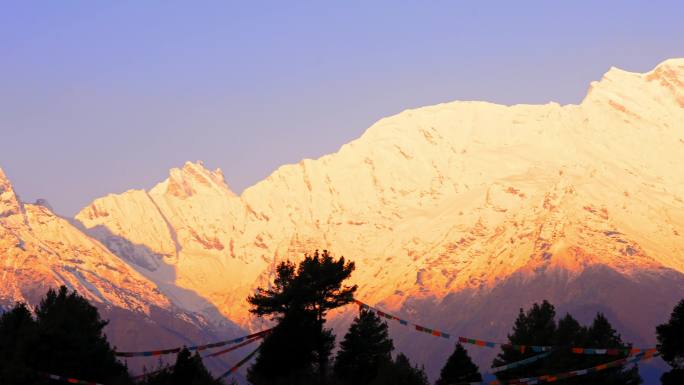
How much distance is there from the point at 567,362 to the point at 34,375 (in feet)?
125

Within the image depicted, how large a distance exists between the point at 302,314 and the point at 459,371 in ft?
44.4

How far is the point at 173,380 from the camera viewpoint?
102188 millimetres

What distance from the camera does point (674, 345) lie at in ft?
280

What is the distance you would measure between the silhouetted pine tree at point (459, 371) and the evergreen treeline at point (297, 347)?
0.08m

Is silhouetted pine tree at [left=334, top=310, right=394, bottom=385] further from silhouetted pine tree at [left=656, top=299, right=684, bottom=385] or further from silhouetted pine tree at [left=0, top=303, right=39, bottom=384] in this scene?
silhouetted pine tree at [left=656, top=299, right=684, bottom=385]

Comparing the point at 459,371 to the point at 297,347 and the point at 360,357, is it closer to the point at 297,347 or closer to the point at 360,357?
the point at 360,357

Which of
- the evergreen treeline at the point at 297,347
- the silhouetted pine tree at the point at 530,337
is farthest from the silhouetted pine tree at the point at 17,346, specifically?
the silhouetted pine tree at the point at 530,337

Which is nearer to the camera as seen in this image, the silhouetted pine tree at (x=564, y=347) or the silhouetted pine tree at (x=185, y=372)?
the silhouetted pine tree at (x=564, y=347)

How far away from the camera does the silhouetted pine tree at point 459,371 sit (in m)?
109

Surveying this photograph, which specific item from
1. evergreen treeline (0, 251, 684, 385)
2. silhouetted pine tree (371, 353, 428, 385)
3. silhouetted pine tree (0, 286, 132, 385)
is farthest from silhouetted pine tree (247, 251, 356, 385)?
silhouetted pine tree (0, 286, 132, 385)

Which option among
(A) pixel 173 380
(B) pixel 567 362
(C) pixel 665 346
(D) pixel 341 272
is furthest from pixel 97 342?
(C) pixel 665 346

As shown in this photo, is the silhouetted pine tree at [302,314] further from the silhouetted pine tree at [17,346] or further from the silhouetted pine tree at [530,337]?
the silhouetted pine tree at [17,346]

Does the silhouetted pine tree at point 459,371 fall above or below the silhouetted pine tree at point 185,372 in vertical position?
above

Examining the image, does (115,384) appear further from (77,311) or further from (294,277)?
(294,277)
